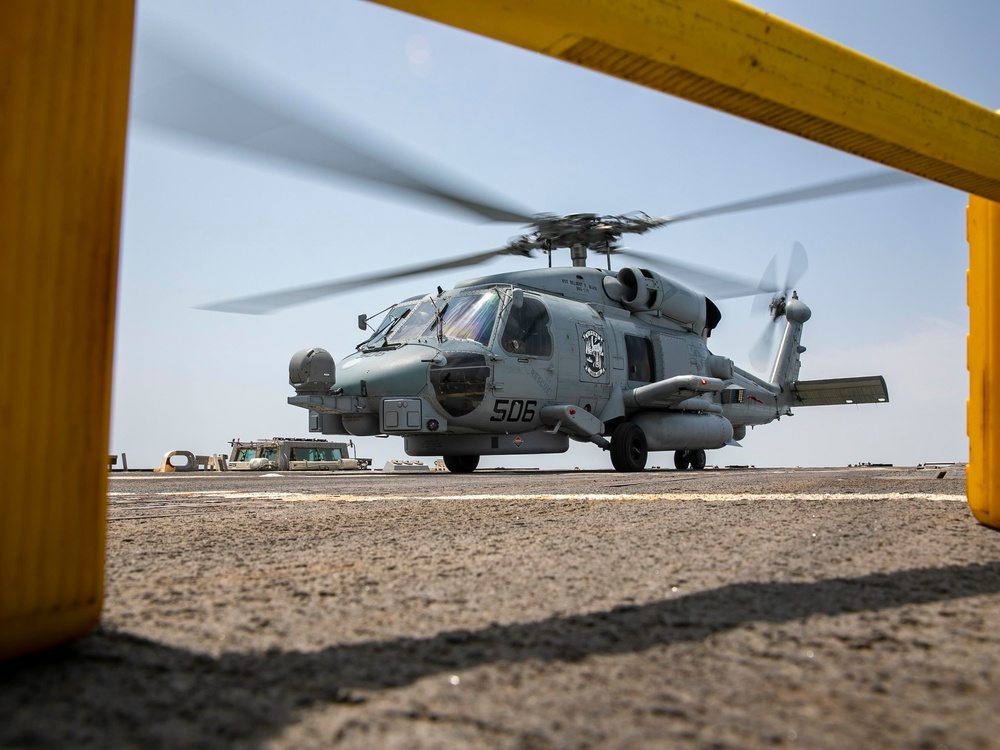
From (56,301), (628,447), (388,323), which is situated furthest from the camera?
(628,447)

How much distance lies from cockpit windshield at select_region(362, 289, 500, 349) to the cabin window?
2.50 m

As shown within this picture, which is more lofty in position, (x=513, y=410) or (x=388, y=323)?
(x=388, y=323)

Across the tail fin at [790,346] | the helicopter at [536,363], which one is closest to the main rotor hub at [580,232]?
the helicopter at [536,363]

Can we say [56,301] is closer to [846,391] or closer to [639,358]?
[639,358]

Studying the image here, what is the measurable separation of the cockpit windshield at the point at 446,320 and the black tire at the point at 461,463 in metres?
2.21

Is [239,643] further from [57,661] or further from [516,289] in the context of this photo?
[516,289]

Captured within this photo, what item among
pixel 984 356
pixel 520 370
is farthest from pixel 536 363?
pixel 984 356

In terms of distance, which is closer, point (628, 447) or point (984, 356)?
point (984, 356)

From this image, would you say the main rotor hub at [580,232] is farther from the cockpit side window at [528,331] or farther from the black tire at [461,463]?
the black tire at [461,463]

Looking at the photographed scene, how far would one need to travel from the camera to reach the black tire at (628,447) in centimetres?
1039

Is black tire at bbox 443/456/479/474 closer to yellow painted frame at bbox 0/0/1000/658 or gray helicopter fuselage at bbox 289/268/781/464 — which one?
gray helicopter fuselage at bbox 289/268/781/464

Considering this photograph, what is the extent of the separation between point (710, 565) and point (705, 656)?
0.72 meters

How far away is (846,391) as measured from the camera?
1540 cm

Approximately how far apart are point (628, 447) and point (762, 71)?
9196 millimetres
